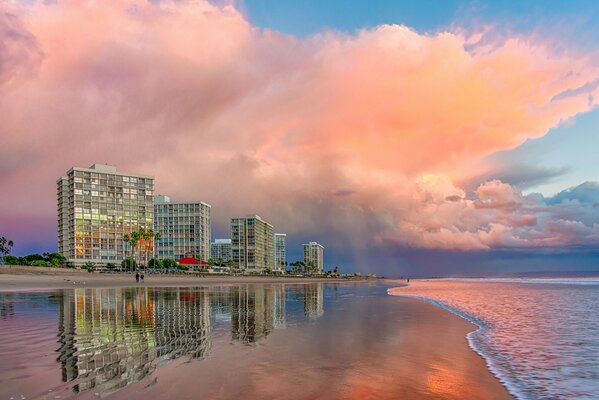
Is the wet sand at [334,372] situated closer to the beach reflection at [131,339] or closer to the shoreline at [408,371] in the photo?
the shoreline at [408,371]

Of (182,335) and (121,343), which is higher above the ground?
(121,343)

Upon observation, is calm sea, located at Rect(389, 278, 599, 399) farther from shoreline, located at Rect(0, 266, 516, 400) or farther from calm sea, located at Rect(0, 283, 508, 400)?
calm sea, located at Rect(0, 283, 508, 400)

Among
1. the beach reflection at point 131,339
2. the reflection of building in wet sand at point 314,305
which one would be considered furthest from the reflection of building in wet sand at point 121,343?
the reflection of building in wet sand at point 314,305

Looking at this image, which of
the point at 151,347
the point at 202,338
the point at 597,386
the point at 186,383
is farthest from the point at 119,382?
the point at 597,386

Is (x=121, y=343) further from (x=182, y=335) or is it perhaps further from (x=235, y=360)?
(x=235, y=360)

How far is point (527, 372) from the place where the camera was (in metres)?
11.4

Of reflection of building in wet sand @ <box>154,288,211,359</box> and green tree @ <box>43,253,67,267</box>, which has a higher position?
reflection of building in wet sand @ <box>154,288,211,359</box>

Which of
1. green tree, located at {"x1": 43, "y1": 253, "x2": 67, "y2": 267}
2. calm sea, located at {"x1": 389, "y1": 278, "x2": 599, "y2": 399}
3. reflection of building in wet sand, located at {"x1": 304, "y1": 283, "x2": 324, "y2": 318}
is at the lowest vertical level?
green tree, located at {"x1": 43, "y1": 253, "x2": 67, "y2": 267}

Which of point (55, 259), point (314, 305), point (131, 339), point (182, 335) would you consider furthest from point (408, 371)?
point (55, 259)

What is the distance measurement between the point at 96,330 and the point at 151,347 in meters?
4.83

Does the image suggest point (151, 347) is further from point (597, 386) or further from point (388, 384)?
point (597, 386)

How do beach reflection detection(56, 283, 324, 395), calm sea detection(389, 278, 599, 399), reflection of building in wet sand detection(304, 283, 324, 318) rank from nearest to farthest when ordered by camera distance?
beach reflection detection(56, 283, 324, 395) < calm sea detection(389, 278, 599, 399) < reflection of building in wet sand detection(304, 283, 324, 318)

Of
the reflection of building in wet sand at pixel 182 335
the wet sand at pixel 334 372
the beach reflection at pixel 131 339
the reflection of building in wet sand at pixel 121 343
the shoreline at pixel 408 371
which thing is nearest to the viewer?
the wet sand at pixel 334 372

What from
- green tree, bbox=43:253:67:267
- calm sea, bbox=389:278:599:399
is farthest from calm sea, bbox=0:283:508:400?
green tree, bbox=43:253:67:267
